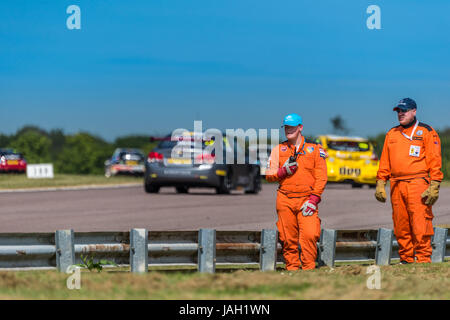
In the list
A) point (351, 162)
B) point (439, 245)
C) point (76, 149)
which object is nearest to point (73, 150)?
point (76, 149)

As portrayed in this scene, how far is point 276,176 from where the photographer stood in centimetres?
934

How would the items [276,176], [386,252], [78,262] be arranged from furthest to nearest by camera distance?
[386,252] < [276,176] < [78,262]

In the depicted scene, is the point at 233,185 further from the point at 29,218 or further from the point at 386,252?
the point at 386,252

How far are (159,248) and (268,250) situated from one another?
124 cm

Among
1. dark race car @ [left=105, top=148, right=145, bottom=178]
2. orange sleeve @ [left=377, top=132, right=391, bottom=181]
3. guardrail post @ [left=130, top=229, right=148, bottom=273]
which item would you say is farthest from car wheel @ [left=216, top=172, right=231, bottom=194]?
dark race car @ [left=105, top=148, right=145, bottom=178]

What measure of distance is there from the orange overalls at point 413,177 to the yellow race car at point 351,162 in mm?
16782

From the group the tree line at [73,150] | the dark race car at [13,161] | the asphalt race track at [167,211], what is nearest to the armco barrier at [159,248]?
the asphalt race track at [167,211]

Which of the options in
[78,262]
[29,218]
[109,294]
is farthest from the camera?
[29,218]

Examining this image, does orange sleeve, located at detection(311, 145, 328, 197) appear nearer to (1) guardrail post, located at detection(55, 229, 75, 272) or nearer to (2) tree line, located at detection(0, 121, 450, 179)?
(1) guardrail post, located at detection(55, 229, 75, 272)

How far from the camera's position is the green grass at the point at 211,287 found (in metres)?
7.08

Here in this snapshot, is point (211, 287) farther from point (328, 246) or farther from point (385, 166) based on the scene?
point (385, 166)

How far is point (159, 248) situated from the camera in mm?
8969

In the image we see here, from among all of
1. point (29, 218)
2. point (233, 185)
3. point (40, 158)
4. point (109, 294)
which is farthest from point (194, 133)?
point (40, 158)

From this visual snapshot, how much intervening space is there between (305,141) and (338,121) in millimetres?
79363
